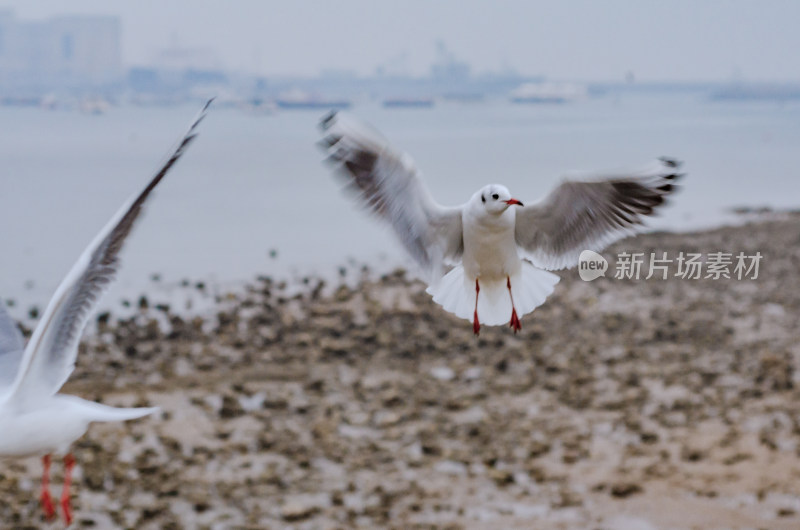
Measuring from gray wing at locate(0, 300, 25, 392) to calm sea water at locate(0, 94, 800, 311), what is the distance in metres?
1.41

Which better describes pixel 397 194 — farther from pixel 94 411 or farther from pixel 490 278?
pixel 94 411

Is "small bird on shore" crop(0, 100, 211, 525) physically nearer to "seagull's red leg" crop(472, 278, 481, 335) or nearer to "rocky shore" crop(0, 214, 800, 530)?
"seagull's red leg" crop(472, 278, 481, 335)

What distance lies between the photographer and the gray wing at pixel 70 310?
322 centimetres

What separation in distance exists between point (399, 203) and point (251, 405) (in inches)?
311

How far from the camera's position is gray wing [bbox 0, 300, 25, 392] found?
4.46 m

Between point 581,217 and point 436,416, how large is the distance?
24.0 ft

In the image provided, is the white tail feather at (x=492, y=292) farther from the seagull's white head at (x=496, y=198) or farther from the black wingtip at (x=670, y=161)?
the black wingtip at (x=670, y=161)

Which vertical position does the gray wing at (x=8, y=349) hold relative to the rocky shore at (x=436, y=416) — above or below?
above

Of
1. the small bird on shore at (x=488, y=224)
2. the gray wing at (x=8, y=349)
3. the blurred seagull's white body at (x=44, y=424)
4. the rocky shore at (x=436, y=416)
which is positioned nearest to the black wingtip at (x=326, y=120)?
the small bird on shore at (x=488, y=224)

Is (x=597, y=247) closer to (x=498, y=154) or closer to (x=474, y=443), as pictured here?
(x=474, y=443)

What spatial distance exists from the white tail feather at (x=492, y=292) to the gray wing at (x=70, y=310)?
1124mm

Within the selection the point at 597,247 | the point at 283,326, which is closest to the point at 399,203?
the point at 597,247

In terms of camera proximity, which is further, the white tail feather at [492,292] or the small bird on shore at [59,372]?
the white tail feather at [492,292]

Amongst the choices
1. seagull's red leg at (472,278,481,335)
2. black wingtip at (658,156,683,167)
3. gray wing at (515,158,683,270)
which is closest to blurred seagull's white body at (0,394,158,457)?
seagull's red leg at (472,278,481,335)
